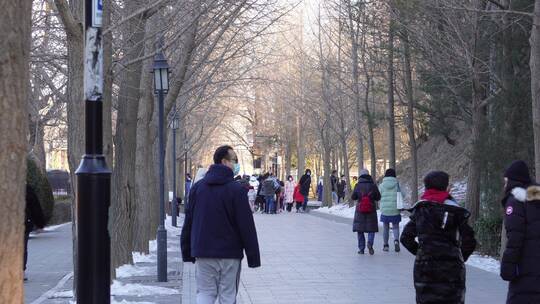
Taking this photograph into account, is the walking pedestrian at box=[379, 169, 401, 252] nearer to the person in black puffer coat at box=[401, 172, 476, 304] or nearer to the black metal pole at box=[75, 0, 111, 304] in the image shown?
the person in black puffer coat at box=[401, 172, 476, 304]

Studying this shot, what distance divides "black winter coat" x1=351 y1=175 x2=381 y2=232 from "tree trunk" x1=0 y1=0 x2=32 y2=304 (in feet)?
45.7

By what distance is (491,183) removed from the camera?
16.7 metres

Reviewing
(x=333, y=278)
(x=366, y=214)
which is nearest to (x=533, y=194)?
(x=333, y=278)

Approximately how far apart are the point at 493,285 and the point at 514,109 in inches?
140

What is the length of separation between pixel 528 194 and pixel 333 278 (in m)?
7.33

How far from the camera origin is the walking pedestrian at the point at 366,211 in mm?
18578

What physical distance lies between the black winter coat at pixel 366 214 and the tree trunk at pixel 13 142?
13.9 meters

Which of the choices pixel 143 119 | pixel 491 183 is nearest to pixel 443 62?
pixel 491 183

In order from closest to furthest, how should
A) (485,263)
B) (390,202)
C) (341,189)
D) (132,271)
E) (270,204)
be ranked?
(132,271) < (485,263) < (390,202) < (270,204) < (341,189)

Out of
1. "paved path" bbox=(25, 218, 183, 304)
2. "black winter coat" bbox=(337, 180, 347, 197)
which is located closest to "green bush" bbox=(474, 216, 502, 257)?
"paved path" bbox=(25, 218, 183, 304)

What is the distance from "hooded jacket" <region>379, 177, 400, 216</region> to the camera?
19.2m

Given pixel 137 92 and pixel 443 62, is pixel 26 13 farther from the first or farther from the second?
pixel 443 62

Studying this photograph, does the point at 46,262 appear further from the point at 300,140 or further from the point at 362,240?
the point at 300,140

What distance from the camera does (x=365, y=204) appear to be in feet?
61.8
